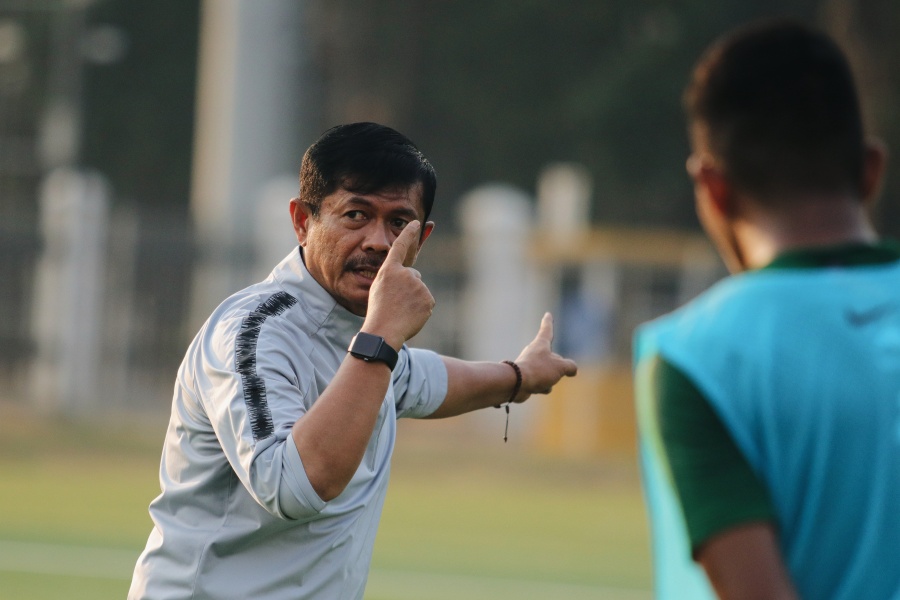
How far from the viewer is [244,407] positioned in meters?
3.08

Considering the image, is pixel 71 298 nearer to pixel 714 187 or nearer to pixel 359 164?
pixel 359 164

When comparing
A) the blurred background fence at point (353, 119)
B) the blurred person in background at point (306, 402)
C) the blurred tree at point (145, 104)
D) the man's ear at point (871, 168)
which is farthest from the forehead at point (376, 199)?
the blurred tree at point (145, 104)

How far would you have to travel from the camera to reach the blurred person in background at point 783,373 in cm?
210

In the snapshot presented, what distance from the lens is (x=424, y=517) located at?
1384cm

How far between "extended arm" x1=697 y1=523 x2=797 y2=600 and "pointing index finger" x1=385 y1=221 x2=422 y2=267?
4.33ft

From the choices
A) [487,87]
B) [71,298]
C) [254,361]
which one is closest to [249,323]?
[254,361]

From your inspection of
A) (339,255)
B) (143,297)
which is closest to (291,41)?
(143,297)

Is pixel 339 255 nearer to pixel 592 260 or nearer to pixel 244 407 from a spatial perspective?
pixel 244 407

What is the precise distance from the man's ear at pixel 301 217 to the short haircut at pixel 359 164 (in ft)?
0.06

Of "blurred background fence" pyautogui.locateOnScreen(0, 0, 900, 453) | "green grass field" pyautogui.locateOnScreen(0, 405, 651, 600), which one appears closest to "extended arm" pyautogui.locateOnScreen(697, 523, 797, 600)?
"green grass field" pyautogui.locateOnScreen(0, 405, 651, 600)

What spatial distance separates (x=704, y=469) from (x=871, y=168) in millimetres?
524

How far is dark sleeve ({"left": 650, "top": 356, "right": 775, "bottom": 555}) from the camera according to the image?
2098 millimetres

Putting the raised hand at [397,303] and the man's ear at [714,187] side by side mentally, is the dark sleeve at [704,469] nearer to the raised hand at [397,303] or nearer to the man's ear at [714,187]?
the man's ear at [714,187]

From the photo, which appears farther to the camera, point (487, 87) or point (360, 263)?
point (487, 87)
